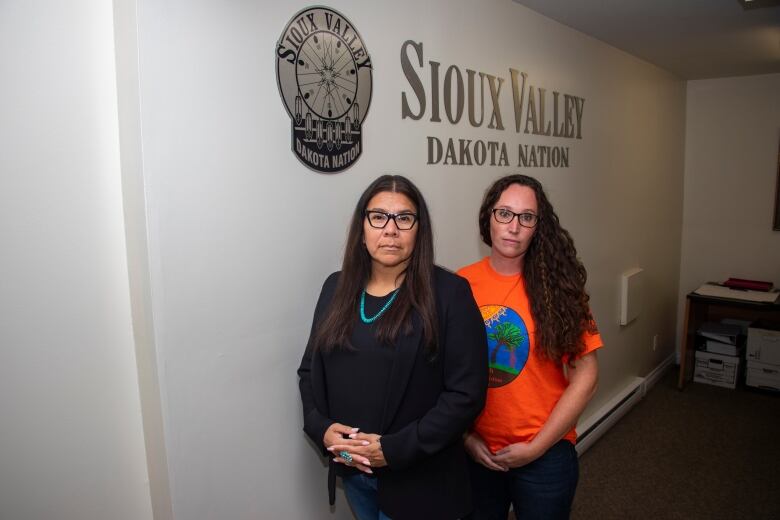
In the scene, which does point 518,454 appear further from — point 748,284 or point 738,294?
point 748,284

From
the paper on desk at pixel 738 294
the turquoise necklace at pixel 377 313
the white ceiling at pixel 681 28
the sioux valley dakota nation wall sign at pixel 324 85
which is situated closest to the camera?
the turquoise necklace at pixel 377 313

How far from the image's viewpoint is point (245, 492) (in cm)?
163

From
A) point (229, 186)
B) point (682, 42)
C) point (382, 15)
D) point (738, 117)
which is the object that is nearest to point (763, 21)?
point (682, 42)

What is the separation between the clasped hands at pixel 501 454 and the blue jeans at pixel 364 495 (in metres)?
0.34

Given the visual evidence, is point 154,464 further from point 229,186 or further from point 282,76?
point 282,76

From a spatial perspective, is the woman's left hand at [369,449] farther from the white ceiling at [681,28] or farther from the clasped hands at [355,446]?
the white ceiling at [681,28]

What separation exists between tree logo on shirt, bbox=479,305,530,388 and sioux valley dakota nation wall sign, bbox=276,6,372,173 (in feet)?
2.15

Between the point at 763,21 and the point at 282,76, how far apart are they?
107 inches

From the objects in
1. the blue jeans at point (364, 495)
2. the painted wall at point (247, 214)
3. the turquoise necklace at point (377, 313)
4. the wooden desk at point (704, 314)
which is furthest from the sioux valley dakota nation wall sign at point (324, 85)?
the wooden desk at point (704, 314)

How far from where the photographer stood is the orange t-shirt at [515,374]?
1.69 meters

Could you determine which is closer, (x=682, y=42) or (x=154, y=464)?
(x=154, y=464)

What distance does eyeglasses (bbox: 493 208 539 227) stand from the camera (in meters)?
1.71

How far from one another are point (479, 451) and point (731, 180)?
409 centimetres

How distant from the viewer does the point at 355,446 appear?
57.6 inches
